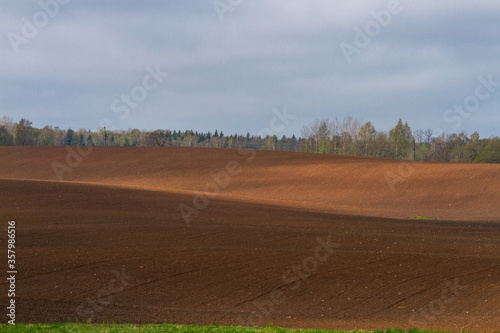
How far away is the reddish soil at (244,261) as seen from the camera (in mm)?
12023

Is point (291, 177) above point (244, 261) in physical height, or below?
above

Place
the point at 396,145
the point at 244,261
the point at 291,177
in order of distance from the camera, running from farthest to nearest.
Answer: the point at 396,145, the point at 291,177, the point at 244,261

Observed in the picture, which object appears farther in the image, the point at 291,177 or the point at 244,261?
the point at 291,177

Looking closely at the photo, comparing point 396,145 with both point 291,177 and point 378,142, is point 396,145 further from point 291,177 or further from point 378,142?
point 291,177

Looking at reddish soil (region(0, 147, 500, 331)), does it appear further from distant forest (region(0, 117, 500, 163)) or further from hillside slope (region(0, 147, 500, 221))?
distant forest (region(0, 117, 500, 163))

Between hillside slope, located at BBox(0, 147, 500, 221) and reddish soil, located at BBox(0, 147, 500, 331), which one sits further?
hillside slope, located at BBox(0, 147, 500, 221)

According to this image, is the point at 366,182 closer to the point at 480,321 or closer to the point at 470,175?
the point at 470,175

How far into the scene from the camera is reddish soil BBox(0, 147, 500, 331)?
39.4 feet


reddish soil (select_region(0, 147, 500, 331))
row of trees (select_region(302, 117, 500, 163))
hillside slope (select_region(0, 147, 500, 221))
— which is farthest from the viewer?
row of trees (select_region(302, 117, 500, 163))

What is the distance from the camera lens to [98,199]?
28172mm

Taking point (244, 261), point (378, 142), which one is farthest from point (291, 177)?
point (378, 142)

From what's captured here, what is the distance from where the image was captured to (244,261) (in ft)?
53.2

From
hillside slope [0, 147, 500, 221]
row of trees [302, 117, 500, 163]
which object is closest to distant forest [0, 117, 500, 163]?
row of trees [302, 117, 500, 163]

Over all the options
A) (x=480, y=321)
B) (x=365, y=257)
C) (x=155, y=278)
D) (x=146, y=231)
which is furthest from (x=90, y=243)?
(x=480, y=321)
